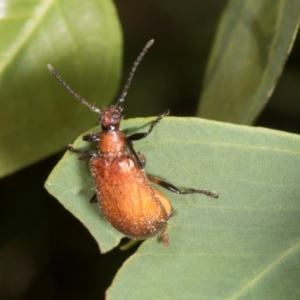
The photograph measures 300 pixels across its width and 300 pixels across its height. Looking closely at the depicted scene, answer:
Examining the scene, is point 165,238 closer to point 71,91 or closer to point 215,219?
point 215,219

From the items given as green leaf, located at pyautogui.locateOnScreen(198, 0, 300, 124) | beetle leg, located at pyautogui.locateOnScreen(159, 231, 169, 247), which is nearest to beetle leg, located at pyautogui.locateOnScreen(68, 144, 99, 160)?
beetle leg, located at pyautogui.locateOnScreen(159, 231, 169, 247)

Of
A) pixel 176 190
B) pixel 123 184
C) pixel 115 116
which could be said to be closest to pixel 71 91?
pixel 115 116

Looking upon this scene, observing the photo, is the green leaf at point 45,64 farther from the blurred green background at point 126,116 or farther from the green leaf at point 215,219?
the blurred green background at point 126,116

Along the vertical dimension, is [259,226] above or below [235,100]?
below

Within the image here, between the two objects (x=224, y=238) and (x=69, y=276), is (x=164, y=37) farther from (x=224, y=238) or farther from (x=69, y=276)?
(x=224, y=238)

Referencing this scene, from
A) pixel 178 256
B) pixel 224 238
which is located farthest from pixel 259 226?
pixel 178 256
